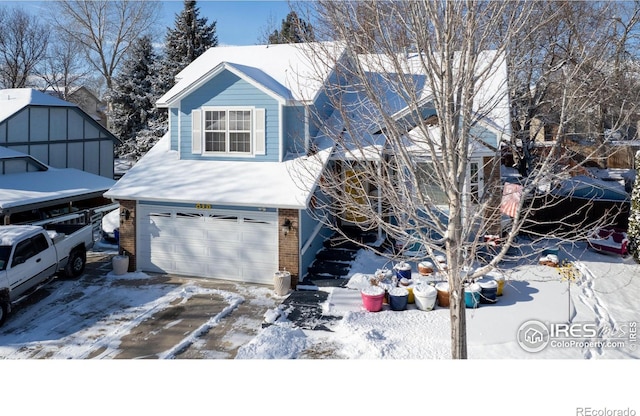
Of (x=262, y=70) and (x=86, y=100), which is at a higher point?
(x=86, y=100)

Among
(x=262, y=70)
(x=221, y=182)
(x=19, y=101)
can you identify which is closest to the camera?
(x=221, y=182)

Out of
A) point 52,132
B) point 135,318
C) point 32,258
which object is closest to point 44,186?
point 52,132

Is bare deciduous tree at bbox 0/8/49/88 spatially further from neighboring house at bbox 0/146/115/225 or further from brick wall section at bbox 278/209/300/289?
brick wall section at bbox 278/209/300/289

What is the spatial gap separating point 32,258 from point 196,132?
A: 570cm

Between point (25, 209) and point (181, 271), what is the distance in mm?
5441

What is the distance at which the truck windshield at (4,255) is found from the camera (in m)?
10.2

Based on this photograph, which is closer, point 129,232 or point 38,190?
point 129,232

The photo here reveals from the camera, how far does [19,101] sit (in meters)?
19.1

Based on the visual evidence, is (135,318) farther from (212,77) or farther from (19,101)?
(19,101)

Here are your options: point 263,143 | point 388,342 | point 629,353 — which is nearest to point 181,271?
point 263,143

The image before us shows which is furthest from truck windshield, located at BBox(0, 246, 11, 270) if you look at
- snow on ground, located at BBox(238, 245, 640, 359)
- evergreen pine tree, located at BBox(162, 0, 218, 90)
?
evergreen pine tree, located at BBox(162, 0, 218, 90)

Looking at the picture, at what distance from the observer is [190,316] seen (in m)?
10.4

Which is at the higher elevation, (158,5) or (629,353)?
(158,5)
